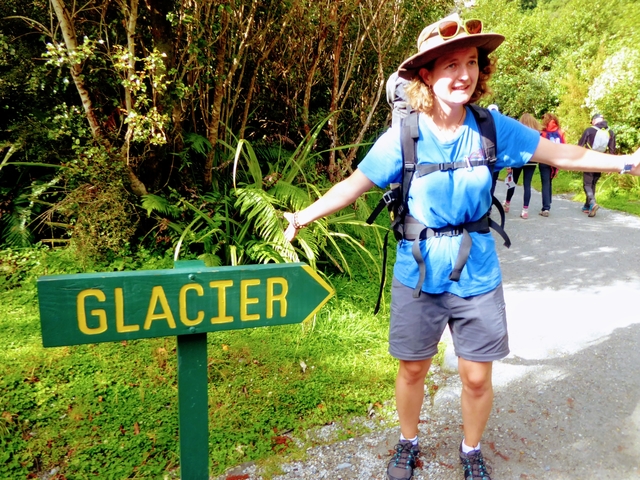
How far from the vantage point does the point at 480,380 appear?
216 cm

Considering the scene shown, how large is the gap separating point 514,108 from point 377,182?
20268 mm

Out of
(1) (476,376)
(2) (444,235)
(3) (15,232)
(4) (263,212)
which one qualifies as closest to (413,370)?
(1) (476,376)

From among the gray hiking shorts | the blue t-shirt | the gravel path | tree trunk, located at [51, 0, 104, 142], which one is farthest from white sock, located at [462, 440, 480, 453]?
tree trunk, located at [51, 0, 104, 142]

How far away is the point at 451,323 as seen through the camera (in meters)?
2.21

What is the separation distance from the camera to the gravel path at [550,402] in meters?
2.50

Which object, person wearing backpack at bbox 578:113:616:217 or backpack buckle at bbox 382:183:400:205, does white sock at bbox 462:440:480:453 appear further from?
person wearing backpack at bbox 578:113:616:217

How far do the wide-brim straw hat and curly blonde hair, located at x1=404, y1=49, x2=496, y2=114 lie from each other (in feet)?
0.14

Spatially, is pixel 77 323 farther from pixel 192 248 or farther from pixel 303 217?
pixel 192 248

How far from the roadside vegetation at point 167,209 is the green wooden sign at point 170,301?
1.34 m

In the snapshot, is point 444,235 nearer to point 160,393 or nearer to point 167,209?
point 160,393

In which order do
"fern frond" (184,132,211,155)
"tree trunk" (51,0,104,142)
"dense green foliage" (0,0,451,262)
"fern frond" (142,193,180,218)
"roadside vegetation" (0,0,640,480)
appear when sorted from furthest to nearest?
"fern frond" (184,132,211,155) < "fern frond" (142,193,180,218) < "dense green foliage" (0,0,451,262) < "tree trunk" (51,0,104,142) < "roadside vegetation" (0,0,640,480)

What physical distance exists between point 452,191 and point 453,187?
2 centimetres

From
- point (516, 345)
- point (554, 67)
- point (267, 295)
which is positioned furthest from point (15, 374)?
point (554, 67)

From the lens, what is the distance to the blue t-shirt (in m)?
2.00
